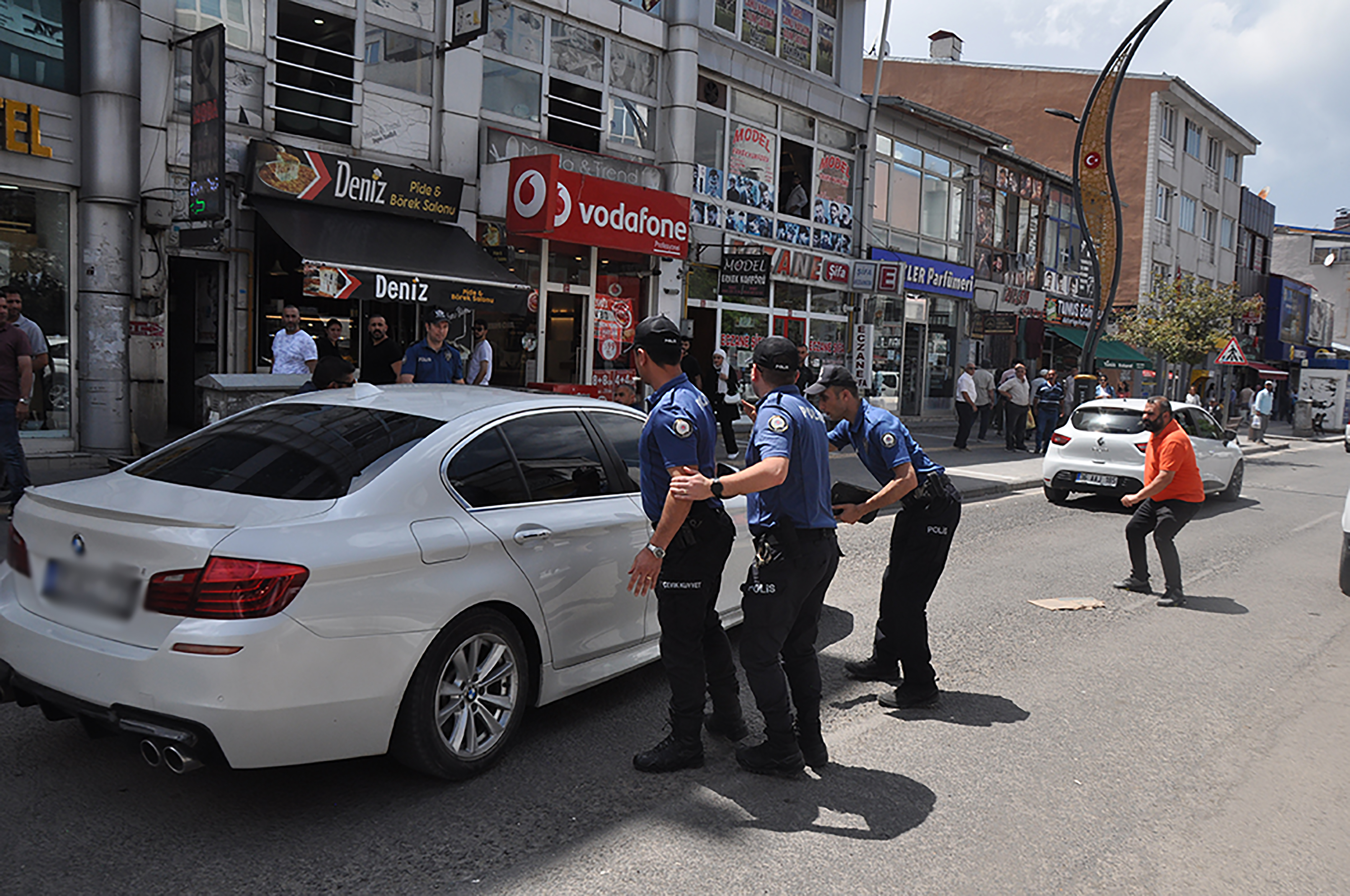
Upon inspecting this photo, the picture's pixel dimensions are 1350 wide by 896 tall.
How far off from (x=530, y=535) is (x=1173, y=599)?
5829mm

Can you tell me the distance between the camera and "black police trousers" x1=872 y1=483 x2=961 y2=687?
518cm

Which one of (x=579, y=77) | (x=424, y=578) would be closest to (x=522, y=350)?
(x=579, y=77)

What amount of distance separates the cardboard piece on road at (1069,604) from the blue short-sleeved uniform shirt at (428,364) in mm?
5859

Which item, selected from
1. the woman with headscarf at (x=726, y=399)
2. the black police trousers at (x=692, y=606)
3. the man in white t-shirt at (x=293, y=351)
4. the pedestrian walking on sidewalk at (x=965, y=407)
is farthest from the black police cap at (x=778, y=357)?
the pedestrian walking on sidewalk at (x=965, y=407)

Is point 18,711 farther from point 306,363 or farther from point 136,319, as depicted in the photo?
point 136,319

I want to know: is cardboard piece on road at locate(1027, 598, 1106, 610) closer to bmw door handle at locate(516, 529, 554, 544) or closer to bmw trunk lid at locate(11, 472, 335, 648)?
bmw door handle at locate(516, 529, 554, 544)

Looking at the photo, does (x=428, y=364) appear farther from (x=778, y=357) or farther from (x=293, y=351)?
(x=778, y=357)

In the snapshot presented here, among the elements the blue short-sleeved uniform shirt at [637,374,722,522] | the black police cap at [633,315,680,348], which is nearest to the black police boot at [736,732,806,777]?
the blue short-sleeved uniform shirt at [637,374,722,522]

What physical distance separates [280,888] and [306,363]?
890 centimetres

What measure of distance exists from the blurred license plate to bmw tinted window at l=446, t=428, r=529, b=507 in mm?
1185

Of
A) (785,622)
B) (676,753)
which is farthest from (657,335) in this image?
(676,753)

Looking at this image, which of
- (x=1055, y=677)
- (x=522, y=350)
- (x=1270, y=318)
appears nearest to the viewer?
(x=1055, y=677)

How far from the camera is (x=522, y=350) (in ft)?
54.3

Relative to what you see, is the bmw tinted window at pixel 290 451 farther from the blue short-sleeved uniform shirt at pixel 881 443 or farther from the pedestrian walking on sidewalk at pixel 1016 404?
the pedestrian walking on sidewalk at pixel 1016 404
